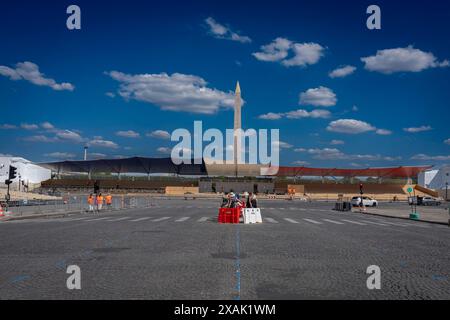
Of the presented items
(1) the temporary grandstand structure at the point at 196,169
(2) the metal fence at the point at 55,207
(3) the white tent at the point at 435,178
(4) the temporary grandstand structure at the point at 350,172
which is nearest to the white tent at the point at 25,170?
(1) the temporary grandstand structure at the point at 196,169

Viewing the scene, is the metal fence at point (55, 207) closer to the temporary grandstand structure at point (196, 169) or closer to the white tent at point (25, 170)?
the temporary grandstand structure at point (196, 169)

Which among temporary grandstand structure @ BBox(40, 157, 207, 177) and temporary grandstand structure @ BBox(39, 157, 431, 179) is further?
temporary grandstand structure @ BBox(40, 157, 207, 177)

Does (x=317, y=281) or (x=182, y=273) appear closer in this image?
(x=317, y=281)

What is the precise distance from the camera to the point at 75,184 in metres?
121

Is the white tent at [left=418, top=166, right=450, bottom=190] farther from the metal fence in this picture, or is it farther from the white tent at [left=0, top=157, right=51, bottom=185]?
the white tent at [left=0, top=157, right=51, bottom=185]

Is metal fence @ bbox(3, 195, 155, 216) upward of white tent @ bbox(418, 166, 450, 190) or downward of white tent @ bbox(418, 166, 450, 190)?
downward

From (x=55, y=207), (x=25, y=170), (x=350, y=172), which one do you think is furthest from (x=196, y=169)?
(x=55, y=207)

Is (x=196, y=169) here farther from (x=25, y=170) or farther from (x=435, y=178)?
(x=435, y=178)

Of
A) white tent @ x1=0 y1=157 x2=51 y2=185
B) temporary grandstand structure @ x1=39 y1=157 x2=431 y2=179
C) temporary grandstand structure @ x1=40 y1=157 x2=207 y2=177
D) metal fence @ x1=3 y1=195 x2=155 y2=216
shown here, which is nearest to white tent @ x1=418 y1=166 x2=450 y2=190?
temporary grandstand structure @ x1=39 y1=157 x2=431 y2=179

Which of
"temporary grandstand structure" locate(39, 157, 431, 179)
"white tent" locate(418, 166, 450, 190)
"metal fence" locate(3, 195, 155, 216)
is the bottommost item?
"metal fence" locate(3, 195, 155, 216)

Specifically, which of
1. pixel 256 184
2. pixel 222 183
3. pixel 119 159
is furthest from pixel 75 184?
pixel 256 184
